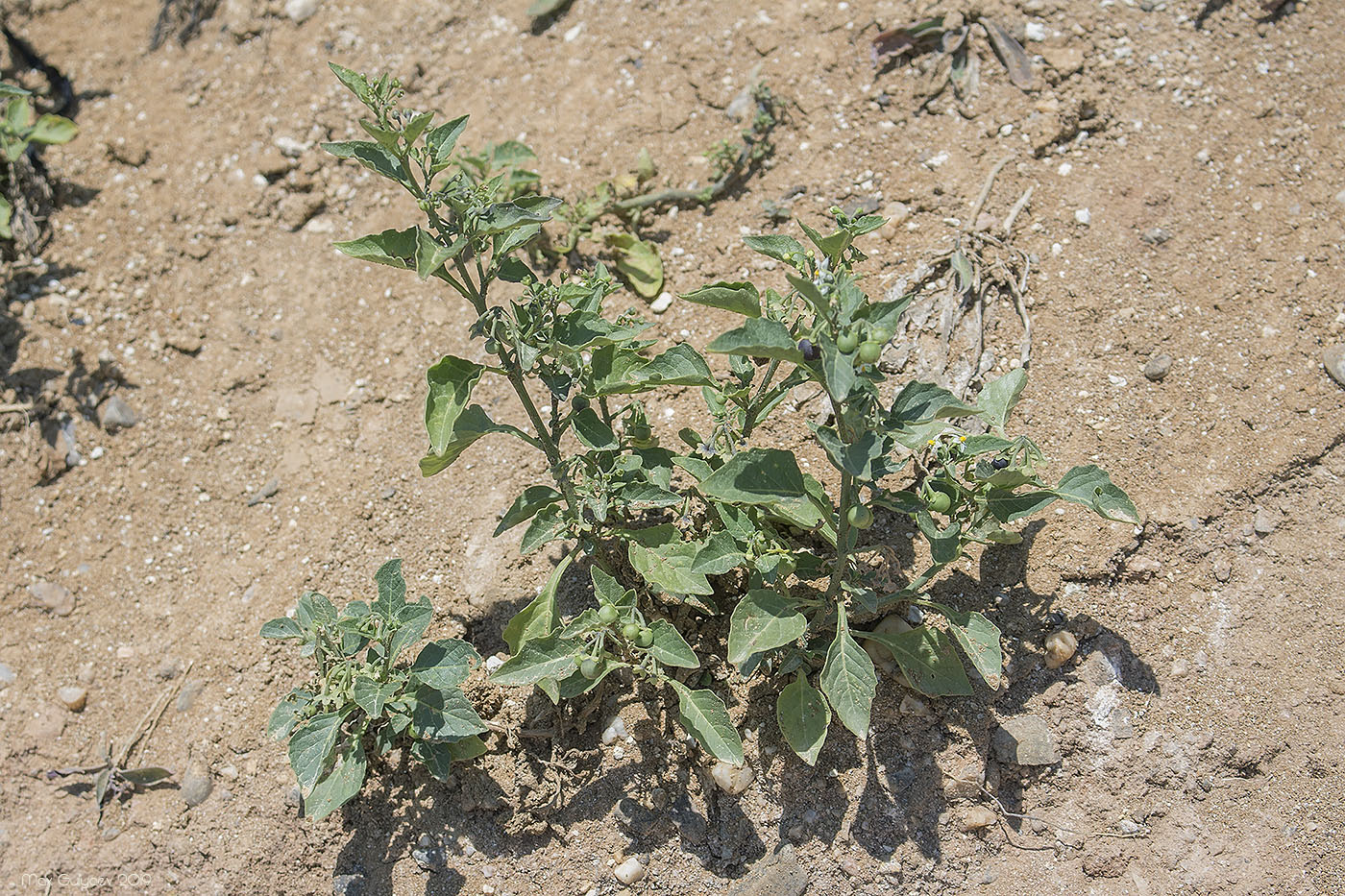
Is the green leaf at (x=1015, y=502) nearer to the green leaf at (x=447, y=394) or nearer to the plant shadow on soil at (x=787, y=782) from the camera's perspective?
the plant shadow on soil at (x=787, y=782)

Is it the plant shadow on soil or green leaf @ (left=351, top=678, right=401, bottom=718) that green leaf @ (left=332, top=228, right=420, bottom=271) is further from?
the plant shadow on soil

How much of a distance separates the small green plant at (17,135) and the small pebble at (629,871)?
4271mm

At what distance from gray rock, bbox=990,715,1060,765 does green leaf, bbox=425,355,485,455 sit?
7.01ft

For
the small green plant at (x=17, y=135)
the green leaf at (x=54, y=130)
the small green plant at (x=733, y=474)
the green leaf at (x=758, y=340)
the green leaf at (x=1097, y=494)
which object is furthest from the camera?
the green leaf at (x=54, y=130)

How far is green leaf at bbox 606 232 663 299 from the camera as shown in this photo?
4.13m

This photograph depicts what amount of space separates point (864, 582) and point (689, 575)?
574 mm

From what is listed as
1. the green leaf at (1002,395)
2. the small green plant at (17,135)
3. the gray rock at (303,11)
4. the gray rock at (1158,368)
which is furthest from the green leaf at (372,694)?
the gray rock at (303,11)

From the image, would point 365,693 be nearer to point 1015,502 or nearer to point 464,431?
point 464,431

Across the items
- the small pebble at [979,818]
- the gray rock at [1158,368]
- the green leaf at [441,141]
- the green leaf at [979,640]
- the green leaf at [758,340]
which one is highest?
the green leaf at [441,141]

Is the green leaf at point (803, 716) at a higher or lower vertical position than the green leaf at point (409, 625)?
lower

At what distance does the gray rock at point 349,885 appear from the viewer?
11.0 feet

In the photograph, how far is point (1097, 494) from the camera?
2.84 m

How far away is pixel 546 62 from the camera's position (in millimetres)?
4852

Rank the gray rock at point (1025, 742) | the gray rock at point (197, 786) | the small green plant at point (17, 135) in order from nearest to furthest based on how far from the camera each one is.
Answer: the gray rock at point (1025, 742) < the gray rock at point (197, 786) < the small green plant at point (17, 135)
